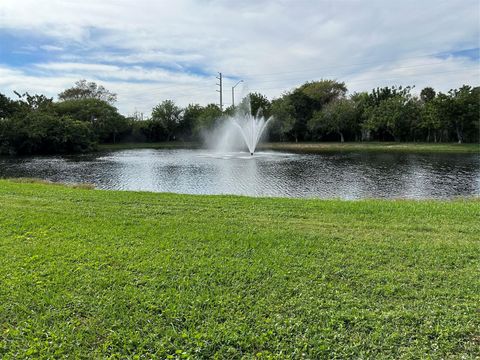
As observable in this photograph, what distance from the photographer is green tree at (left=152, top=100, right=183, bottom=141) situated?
5856cm

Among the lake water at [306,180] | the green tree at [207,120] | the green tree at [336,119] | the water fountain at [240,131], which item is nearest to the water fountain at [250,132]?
the water fountain at [240,131]

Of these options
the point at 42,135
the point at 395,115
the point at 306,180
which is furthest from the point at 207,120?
the point at 306,180

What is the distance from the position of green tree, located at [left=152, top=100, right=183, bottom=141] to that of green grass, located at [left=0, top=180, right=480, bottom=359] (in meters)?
54.1

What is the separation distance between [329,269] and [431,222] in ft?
10.4

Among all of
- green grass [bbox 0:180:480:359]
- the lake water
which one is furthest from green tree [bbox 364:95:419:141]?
green grass [bbox 0:180:480:359]

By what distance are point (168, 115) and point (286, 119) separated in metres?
20.6

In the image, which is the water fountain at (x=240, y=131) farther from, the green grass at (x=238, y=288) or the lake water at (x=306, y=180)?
the green grass at (x=238, y=288)

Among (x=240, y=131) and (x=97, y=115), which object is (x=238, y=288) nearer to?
(x=240, y=131)

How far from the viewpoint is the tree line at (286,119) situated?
129 ft

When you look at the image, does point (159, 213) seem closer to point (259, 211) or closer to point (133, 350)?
point (259, 211)

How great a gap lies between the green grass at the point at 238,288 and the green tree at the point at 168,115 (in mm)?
54111

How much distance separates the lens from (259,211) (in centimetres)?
725

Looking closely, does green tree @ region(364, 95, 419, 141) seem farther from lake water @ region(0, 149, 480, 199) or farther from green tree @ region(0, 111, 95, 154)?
green tree @ region(0, 111, 95, 154)

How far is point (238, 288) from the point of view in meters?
3.68
